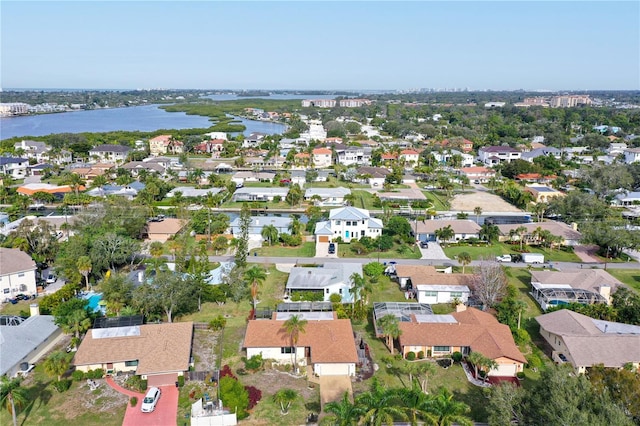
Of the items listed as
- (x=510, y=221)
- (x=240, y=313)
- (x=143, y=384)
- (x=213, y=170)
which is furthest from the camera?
(x=213, y=170)

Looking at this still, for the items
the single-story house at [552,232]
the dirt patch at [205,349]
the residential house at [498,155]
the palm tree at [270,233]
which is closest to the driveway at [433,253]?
the single-story house at [552,232]

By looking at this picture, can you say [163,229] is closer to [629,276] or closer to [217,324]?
[217,324]

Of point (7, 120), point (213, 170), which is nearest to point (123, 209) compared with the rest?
point (213, 170)

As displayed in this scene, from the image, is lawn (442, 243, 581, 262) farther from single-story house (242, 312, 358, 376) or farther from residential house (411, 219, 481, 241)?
single-story house (242, 312, 358, 376)

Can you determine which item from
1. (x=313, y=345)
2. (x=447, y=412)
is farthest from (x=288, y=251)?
(x=447, y=412)

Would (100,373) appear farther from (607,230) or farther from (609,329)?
(607,230)

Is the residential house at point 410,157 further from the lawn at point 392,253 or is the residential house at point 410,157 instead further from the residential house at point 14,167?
the residential house at point 14,167

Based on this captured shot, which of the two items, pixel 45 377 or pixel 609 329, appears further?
pixel 609 329
